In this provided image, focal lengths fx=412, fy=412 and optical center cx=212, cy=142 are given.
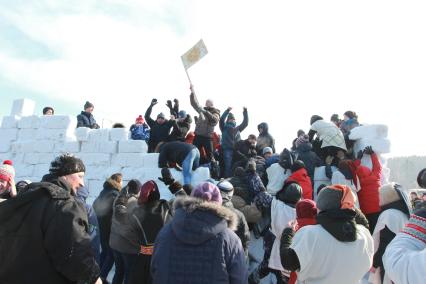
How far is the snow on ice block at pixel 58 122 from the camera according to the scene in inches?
376

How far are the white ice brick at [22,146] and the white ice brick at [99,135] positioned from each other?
159 centimetres

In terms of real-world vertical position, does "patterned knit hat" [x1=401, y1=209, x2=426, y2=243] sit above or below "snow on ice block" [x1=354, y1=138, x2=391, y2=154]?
below

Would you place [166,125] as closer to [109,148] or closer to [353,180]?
[109,148]

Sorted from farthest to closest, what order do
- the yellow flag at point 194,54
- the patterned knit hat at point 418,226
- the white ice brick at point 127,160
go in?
the white ice brick at point 127,160 → the yellow flag at point 194,54 → the patterned knit hat at point 418,226

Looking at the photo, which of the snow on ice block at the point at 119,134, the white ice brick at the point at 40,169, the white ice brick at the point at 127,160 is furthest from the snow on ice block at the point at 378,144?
the white ice brick at the point at 40,169

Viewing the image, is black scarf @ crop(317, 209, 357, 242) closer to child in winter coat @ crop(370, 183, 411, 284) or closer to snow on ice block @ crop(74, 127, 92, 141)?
child in winter coat @ crop(370, 183, 411, 284)

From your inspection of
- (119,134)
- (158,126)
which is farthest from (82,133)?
(158,126)

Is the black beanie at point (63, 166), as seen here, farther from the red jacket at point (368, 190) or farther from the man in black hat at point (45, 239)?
the red jacket at point (368, 190)

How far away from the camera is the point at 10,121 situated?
33.7ft

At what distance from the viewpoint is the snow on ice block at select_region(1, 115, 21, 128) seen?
1023 cm

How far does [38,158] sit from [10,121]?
4.69 ft

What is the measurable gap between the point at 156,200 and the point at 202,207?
6.26ft

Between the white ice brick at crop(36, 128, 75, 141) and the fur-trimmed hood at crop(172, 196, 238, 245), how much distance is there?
7348 mm

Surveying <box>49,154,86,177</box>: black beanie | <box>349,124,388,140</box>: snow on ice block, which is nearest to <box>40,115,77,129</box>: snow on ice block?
<box>349,124,388,140</box>: snow on ice block
